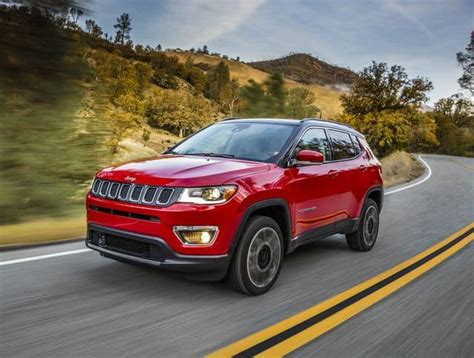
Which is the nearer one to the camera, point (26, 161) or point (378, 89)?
point (26, 161)

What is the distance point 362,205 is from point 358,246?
23.6 inches

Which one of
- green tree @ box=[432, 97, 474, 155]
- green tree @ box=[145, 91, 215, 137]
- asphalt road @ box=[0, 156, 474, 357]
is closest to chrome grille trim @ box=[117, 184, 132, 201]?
asphalt road @ box=[0, 156, 474, 357]

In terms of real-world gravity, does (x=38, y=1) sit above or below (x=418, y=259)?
above

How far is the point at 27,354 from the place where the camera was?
351 cm

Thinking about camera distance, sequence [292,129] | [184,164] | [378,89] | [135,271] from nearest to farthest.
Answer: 1. [184,164]
2. [135,271]
3. [292,129]
4. [378,89]

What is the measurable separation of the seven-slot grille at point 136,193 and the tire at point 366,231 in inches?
146

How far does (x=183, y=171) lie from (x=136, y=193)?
1.56 feet

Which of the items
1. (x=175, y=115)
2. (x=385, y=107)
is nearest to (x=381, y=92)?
(x=385, y=107)

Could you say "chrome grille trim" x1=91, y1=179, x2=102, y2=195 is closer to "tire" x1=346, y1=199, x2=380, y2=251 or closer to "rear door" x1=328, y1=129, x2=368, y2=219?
"rear door" x1=328, y1=129, x2=368, y2=219

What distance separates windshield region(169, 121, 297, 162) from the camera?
570 cm

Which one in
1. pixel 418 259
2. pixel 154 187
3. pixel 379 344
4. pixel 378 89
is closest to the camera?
pixel 379 344

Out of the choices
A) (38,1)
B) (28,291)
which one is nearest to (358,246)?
(28,291)

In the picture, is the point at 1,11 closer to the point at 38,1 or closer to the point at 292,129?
the point at 38,1

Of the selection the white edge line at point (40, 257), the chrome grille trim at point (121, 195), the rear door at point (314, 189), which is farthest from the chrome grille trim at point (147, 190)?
the white edge line at point (40, 257)
